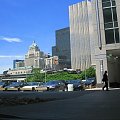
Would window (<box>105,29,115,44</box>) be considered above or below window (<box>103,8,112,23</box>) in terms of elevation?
below

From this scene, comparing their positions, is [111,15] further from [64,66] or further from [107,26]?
[64,66]

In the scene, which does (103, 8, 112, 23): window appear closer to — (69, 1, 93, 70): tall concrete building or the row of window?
the row of window

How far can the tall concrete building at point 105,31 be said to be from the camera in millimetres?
41750

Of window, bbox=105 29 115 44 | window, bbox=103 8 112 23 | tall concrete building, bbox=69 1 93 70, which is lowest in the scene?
window, bbox=105 29 115 44

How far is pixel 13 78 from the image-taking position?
629 ft

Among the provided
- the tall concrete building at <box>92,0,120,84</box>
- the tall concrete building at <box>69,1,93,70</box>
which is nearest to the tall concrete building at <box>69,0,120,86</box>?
the tall concrete building at <box>92,0,120,84</box>

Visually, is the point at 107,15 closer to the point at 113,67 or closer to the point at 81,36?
the point at 113,67

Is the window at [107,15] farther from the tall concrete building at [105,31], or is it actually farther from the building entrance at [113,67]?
the building entrance at [113,67]

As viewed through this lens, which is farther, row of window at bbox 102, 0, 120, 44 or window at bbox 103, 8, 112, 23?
window at bbox 103, 8, 112, 23

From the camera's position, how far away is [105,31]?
4256 centimetres

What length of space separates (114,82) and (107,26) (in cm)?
839

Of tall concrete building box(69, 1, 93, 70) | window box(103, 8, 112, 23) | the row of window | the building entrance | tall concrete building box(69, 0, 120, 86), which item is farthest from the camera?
tall concrete building box(69, 1, 93, 70)

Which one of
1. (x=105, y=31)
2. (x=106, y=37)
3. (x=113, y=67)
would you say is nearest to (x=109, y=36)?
(x=106, y=37)

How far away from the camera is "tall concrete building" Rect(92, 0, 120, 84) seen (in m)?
41.8
